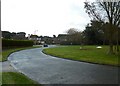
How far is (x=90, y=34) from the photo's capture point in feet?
242

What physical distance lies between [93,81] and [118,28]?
63.9 feet

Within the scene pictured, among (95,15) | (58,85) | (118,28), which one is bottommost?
(58,85)

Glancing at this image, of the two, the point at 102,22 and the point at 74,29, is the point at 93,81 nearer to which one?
the point at 102,22

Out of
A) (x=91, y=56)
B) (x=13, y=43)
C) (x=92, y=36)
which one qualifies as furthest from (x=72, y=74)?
(x=92, y=36)

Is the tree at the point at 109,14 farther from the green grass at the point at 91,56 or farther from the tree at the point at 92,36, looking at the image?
the tree at the point at 92,36

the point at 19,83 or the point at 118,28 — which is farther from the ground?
the point at 118,28

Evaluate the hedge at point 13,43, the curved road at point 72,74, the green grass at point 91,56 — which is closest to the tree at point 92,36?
the hedge at point 13,43

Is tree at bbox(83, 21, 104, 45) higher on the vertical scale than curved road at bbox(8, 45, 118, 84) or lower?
higher

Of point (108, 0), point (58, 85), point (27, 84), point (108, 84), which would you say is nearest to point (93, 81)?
point (108, 84)

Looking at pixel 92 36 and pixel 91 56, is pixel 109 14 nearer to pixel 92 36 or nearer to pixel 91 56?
pixel 91 56

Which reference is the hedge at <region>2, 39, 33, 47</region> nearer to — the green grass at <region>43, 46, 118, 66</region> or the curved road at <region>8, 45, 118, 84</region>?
the green grass at <region>43, 46, 118, 66</region>

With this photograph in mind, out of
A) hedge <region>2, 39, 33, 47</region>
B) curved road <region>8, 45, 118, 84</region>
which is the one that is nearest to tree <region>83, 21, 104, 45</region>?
hedge <region>2, 39, 33, 47</region>

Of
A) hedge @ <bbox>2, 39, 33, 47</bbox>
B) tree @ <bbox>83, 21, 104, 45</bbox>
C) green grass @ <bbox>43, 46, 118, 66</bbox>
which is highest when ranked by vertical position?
tree @ <bbox>83, 21, 104, 45</bbox>

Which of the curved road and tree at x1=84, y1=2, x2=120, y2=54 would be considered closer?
the curved road
